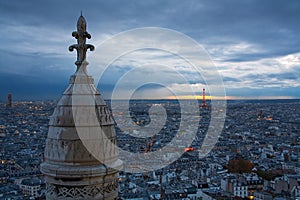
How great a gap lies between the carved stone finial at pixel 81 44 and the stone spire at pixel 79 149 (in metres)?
0.15

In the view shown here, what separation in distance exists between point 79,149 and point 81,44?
67 cm

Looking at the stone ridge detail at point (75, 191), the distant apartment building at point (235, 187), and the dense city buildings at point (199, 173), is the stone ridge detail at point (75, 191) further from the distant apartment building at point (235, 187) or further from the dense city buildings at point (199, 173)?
the distant apartment building at point (235, 187)

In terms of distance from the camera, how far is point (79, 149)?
219 cm

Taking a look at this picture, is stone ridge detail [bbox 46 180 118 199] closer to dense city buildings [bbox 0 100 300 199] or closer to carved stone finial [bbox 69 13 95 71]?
carved stone finial [bbox 69 13 95 71]

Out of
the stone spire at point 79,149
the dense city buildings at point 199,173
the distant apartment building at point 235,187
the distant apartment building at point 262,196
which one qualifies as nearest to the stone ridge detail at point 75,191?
the stone spire at point 79,149

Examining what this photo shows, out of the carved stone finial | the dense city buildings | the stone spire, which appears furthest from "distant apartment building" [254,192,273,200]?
the carved stone finial

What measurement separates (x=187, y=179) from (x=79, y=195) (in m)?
22.1

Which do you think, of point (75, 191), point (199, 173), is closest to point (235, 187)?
point (199, 173)

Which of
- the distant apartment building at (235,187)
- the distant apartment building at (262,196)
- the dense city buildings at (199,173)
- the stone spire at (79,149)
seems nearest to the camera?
the stone spire at (79,149)

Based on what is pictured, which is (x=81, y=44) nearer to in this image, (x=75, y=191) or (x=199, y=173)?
(x=75, y=191)

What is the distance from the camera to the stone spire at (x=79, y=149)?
2182 mm

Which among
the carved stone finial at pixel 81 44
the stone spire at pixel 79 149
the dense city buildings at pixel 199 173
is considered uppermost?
the carved stone finial at pixel 81 44

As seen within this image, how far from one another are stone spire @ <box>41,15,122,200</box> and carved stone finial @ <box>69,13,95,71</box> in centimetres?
15

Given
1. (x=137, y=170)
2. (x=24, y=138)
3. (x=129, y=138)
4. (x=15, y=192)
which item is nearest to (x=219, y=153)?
(x=129, y=138)
